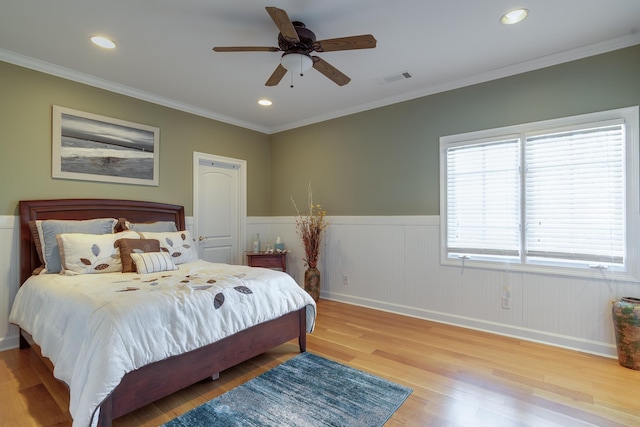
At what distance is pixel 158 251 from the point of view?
3.01 metres

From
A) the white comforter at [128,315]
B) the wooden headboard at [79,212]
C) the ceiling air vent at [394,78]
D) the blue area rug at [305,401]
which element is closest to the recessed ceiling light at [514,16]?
the ceiling air vent at [394,78]

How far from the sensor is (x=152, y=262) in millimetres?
2793

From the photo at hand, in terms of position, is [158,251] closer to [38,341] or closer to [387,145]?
[38,341]

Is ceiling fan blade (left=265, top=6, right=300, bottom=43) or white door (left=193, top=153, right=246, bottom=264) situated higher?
ceiling fan blade (left=265, top=6, right=300, bottom=43)

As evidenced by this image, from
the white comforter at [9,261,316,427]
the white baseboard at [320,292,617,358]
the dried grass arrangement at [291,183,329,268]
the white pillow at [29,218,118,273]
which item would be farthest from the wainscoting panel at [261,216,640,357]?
the white pillow at [29,218,118,273]

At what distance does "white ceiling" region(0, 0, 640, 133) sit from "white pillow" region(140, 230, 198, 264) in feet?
5.35

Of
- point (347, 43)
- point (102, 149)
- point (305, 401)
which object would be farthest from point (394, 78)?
point (102, 149)

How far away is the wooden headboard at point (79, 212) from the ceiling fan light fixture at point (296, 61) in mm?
2374

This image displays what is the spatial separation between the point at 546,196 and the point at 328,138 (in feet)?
8.87

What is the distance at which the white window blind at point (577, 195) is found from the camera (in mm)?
2670

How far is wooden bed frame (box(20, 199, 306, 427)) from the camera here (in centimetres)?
173

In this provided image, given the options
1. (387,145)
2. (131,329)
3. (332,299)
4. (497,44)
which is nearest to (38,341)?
(131,329)

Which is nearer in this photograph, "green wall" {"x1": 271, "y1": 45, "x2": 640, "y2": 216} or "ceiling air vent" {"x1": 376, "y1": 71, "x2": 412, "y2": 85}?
"green wall" {"x1": 271, "y1": 45, "x2": 640, "y2": 216}

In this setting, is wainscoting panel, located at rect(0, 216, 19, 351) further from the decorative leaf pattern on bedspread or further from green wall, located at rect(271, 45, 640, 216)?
green wall, located at rect(271, 45, 640, 216)
